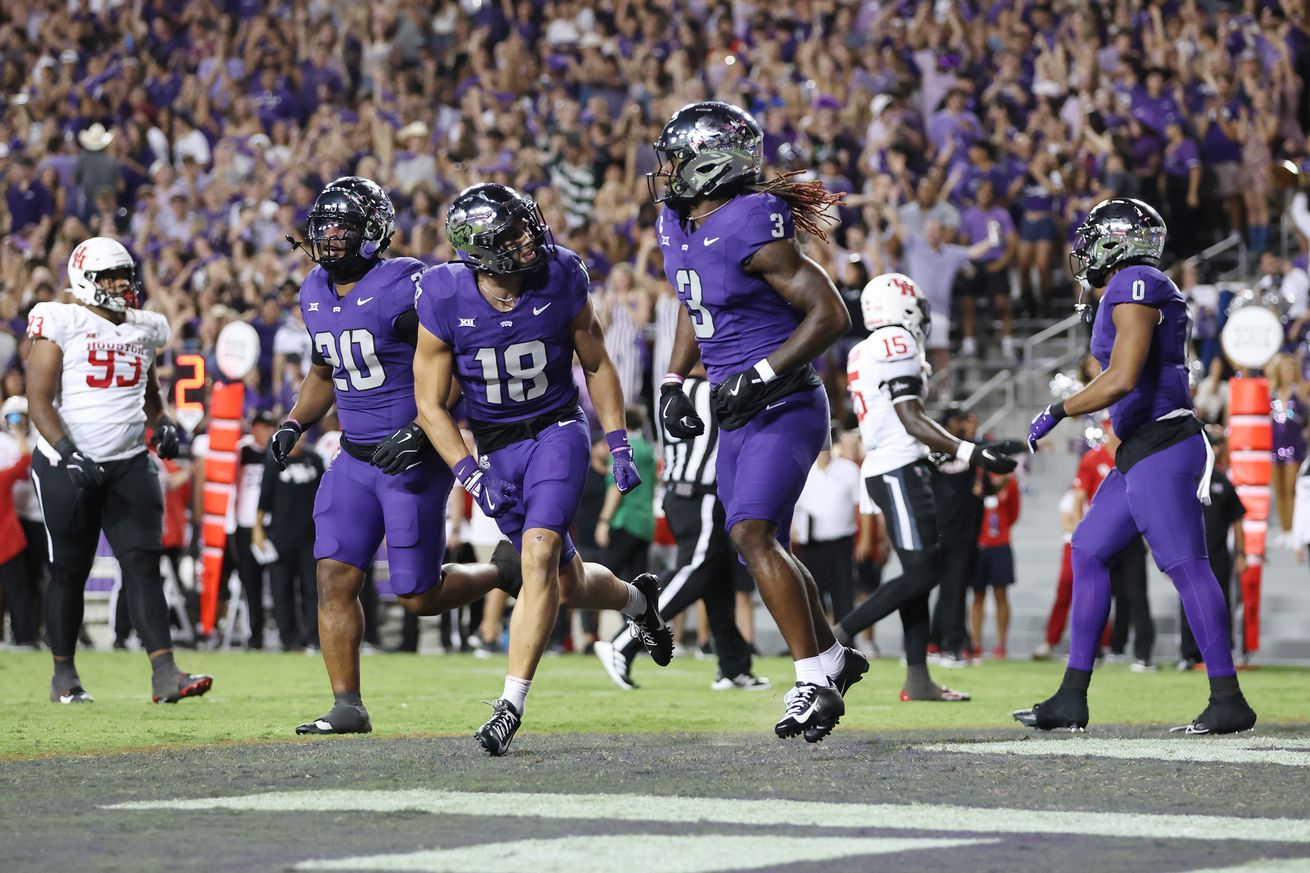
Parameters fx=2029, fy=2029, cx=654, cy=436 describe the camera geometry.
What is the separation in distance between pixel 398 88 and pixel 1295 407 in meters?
11.8

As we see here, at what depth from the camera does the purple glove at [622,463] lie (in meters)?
7.55

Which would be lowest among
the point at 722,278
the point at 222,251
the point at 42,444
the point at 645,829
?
the point at 645,829

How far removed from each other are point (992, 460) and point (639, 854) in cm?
406

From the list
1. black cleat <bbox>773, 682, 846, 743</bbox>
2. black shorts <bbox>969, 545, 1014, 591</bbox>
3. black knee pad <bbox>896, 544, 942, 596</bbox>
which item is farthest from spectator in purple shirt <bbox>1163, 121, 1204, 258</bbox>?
black cleat <bbox>773, 682, 846, 743</bbox>

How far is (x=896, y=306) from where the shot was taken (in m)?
10.1

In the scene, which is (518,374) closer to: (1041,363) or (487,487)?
(487,487)

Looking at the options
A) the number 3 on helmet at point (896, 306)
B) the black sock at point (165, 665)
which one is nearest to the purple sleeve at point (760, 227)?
the number 3 on helmet at point (896, 306)

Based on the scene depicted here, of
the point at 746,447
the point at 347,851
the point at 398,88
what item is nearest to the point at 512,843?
the point at 347,851

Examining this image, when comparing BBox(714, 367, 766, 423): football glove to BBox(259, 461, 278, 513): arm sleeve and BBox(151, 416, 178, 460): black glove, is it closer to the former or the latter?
BBox(151, 416, 178, 460): black glove

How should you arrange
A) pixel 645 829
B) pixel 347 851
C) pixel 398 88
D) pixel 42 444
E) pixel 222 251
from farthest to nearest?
pixel 398 88
pixel 222 251
pixel 42 444
pixel 645 829
pixel 347 851

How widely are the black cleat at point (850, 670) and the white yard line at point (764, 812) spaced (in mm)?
1990

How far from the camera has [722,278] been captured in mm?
7320

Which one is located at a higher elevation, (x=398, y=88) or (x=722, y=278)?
(x=398, y=88)

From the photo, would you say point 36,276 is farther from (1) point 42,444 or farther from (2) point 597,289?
(1) point 42,444
